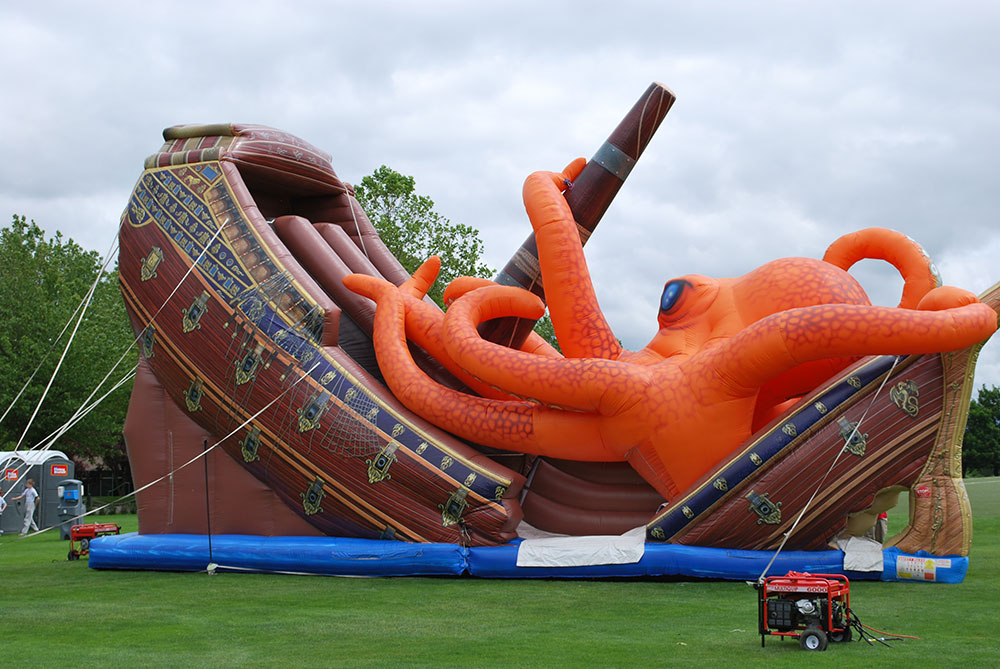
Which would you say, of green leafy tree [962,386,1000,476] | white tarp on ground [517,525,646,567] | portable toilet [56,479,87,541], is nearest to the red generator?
white tarp on ground [517,525,646,567]

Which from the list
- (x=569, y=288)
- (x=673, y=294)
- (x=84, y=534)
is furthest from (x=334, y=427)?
(x=84, y=534)

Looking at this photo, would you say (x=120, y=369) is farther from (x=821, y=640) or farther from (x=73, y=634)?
(x=821, y=640)

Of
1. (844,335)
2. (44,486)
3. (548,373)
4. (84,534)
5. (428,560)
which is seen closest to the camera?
(844,335)

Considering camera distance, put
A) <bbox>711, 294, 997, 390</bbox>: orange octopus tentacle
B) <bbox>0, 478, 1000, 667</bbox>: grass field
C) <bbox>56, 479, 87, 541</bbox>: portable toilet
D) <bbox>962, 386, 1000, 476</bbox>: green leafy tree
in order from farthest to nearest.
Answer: <bbox>962, 386, 1000, 476</bbox>: green leafy tree → <bbox>56, 479, 87, 541</bbox>: portable toilet → <bbox>711, 294, 997, 390</bbox>: orange octopus tentacle → <bbox>0, 478, 1000, 667</bbox>: grass field

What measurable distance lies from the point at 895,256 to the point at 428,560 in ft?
18.8

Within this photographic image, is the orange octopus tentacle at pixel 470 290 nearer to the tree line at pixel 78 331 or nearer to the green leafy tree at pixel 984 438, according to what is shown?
the tree line at pixel 78 331

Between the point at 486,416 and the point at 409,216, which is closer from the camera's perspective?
the point at 486,416

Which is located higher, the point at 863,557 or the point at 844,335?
the point at 844,335

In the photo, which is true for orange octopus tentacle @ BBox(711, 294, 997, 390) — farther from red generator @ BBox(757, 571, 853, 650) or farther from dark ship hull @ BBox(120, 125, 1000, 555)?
red generator @ BBox(757, 571, 853, 650)

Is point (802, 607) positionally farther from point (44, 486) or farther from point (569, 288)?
point (44, 486)

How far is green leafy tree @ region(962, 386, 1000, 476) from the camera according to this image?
146 ft

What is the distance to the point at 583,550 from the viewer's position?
9867 millimetres

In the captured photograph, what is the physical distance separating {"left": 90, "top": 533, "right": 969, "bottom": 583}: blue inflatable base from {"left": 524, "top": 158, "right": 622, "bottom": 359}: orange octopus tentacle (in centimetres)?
214

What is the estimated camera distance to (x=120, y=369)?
27.3 metres
